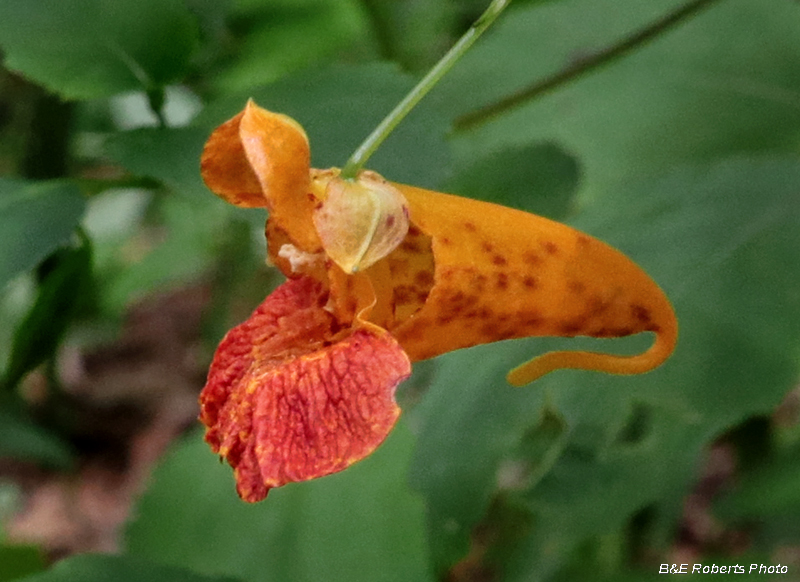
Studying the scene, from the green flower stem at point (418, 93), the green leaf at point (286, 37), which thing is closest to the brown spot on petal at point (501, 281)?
the green flower stem at point (418, 93)

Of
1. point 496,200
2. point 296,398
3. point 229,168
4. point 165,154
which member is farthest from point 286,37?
point 296,398

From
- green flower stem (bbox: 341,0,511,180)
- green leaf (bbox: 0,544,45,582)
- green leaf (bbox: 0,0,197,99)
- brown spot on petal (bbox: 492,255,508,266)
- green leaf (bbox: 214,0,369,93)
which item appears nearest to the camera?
green flower stem (bbox: 341,0,511,180)

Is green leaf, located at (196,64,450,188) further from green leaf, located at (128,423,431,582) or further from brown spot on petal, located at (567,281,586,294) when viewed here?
green leaf, located at (128,423,431,582)

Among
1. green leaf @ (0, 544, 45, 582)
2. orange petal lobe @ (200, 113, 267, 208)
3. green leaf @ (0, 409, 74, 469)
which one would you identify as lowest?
green leaf @ (0, 409, 74, 469)

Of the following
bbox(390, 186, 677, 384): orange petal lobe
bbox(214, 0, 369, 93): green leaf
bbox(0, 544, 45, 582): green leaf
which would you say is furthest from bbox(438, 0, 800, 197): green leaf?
bbox(0, 544, 45, 582): green leaf

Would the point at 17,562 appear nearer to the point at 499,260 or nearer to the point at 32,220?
the point at 32,220

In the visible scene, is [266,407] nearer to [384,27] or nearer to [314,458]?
[314,458]
